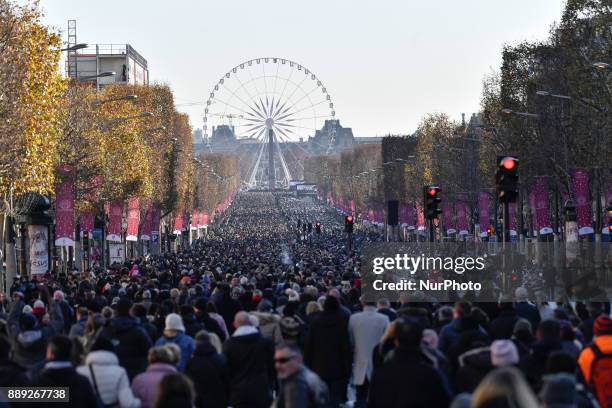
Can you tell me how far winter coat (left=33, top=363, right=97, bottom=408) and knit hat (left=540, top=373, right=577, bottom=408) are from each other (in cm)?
450

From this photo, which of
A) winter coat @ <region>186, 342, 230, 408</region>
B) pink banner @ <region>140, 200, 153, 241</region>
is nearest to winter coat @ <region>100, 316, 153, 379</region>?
winter coat @ <region>186, 342, 230, 408</region>

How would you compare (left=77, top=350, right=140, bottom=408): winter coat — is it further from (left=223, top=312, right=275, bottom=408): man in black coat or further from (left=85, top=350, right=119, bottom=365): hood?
(left=223, top=312, right=275, bottom=408): man in black coat

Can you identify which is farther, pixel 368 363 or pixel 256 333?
pixel 368 363

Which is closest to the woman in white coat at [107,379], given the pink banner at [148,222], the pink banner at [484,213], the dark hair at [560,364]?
the dark hair at [560,364]

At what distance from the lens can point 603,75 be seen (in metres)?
61.2

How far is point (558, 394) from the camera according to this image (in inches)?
411

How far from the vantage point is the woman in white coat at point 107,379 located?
14.4m

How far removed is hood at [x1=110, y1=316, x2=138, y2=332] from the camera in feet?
59.9

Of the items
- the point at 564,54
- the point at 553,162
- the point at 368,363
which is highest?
the point at 564,54

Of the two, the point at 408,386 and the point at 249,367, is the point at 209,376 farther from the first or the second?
the point at 408,386

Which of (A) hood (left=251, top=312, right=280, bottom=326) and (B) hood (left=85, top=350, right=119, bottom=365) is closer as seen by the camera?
(B) hood (left=85, top=350, right=119, bottom=365)

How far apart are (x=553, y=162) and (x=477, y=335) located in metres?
53.8

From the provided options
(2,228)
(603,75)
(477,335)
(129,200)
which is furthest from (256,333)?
(129,200)

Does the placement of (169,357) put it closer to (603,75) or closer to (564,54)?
(603,75)
